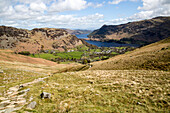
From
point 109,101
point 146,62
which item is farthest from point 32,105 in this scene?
point 146,62

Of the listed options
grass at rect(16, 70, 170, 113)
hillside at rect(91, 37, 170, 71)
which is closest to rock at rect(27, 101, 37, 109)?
grass at rect(16, 70, 170, 113)

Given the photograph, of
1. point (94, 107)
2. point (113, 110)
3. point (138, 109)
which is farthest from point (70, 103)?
point (138, 109)

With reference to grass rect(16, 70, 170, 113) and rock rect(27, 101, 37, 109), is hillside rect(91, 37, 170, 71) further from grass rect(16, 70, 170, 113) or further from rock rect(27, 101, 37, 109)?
rock rect(27, 101, 37, 109)

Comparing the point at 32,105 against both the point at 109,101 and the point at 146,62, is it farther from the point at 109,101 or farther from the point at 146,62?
the point at 146,62

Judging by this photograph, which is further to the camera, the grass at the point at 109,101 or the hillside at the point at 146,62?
the hillside at the point at 146,62

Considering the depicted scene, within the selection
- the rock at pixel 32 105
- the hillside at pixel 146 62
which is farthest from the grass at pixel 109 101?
the hillside at pixel 146 62

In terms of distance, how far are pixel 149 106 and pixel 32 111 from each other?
528 inches

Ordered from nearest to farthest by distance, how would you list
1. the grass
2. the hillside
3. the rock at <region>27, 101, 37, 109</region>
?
the grass, the rock at <region>27, 101, 37, 109</region>, the hillside

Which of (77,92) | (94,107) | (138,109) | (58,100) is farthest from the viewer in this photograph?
(77,92)

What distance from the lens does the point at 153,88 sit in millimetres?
17016

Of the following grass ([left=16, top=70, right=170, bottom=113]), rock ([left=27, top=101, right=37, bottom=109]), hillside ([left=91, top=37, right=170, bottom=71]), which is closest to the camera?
grass ([left=16, top=70, right=170, bottom=113])

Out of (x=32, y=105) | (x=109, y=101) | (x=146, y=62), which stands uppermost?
(x=146, y=62)

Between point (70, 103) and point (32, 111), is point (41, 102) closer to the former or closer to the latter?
point (32, 111)

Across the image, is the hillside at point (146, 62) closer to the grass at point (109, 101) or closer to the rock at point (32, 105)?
the grass at point (109, 101)
